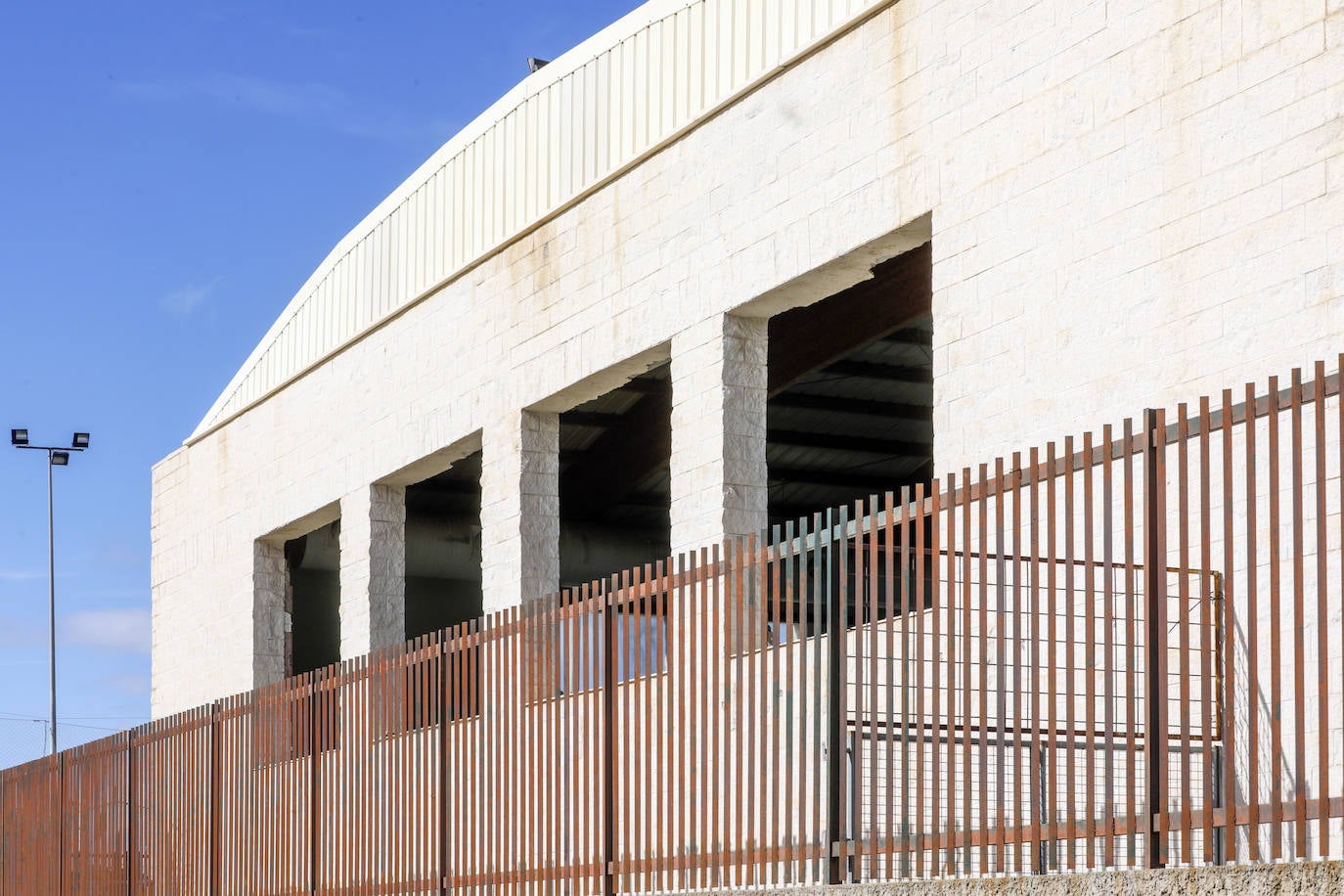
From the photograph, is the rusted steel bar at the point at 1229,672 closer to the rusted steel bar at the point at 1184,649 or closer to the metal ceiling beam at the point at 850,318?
the rusted steel bar at the point at 1184,649

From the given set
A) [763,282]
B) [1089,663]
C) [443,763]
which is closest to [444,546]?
[763,282]

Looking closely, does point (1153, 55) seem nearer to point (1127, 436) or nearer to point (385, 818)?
point (1127, 436)

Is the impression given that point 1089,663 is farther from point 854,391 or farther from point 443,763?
point 854,391

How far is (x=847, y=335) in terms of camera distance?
20.4 metres

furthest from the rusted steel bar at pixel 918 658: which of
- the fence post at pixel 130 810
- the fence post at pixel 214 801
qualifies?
the fence post at pixel 130 810

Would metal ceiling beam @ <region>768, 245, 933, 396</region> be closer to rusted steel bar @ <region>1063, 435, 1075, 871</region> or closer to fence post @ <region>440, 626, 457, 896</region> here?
fence post @ <region>440, 626, 457, 896</region>

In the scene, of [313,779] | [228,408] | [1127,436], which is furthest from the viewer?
[228,408]

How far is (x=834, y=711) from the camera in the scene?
8781mm

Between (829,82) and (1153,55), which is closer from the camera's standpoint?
(1153,55)

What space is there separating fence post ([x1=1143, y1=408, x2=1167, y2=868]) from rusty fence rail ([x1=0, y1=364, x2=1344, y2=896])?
0.04 ft

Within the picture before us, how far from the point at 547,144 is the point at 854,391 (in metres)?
7.14

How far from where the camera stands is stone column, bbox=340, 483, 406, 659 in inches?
872

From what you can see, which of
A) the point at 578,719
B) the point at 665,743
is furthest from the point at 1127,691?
the point at 578,719

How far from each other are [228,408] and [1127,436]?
21283 mm
